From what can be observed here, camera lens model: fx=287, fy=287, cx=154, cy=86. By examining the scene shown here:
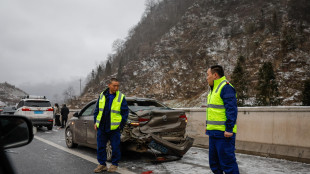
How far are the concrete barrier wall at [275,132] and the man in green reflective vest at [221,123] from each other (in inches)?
114

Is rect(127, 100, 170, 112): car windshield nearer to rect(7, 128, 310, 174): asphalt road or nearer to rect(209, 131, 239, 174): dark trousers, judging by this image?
rect(7, 128, 310, 174): asphalt road

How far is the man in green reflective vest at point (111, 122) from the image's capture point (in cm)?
561

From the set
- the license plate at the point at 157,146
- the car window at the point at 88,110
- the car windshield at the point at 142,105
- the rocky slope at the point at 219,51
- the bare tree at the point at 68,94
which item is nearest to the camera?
the license plate at the point at 157,146

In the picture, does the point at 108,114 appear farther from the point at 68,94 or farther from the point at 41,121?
the point at 68,94

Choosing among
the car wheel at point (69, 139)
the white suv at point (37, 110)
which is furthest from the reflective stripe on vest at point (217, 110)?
the white suv at point (37, 110)

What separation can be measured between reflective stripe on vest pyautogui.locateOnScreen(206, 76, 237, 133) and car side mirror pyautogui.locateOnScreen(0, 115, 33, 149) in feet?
9.45

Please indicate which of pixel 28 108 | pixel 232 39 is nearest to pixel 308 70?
pixel 232 39

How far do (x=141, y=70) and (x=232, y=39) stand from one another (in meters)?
31.2

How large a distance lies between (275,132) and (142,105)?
10.5 ft

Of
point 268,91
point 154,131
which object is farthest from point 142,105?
point 268,91

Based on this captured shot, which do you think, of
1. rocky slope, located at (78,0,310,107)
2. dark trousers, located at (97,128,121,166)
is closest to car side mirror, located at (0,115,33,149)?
dark trousers, located at (97,128,121,166)

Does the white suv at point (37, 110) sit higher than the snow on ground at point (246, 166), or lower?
higher

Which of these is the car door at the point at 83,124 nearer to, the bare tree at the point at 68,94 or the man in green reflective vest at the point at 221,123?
the man in green reflective vest at the point at 221,123

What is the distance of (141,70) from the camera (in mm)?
97312
